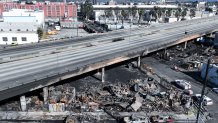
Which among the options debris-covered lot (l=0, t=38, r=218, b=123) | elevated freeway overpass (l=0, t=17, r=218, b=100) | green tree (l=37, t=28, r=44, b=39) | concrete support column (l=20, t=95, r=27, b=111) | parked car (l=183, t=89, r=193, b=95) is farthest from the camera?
green tree (l=37, t=28, r=44, b=39)

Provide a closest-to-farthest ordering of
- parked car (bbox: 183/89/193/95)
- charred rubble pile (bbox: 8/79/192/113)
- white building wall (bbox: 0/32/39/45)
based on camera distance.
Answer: charred rubble pile (bbox: 8/79/192/113)
parked car (bbox: 183/89/193/95)
white building wall (bbox: 0/32/39/45)

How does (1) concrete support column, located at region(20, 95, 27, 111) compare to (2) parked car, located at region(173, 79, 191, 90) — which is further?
(2) parked car, located at region(173, 79, 191, 90)

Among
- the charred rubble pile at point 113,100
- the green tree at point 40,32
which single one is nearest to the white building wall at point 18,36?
the green tree at point 40,32

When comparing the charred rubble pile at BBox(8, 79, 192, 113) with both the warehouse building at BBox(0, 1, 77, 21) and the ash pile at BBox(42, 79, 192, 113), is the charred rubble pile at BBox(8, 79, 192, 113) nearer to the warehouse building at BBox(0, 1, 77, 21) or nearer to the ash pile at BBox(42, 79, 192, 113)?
the ash pile at BBox(42, 79, 192, 113)

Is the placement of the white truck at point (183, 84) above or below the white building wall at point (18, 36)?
below

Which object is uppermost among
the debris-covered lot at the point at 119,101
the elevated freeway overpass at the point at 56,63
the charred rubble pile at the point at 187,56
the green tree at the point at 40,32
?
the green tree at the point at 40,32

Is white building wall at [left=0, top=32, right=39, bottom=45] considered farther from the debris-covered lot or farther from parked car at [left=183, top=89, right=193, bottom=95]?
parked car at [left=183, top=89, right=193, bottom=95]

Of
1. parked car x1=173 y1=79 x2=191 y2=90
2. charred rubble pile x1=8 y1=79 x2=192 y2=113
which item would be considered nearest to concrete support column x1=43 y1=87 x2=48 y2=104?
charred rubble pile x1=8 y1=79 x2=192 y2=113

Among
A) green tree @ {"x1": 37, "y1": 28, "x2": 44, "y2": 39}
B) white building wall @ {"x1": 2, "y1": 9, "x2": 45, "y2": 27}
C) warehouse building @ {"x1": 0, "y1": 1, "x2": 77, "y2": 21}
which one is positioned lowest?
green tree @ {"x1": 37, "y1": 28, "x2": 44, "y2": 39}

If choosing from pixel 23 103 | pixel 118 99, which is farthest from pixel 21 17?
pixel 118 99

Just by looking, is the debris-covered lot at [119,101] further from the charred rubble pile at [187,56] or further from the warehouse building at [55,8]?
the warehouse building at [55,8]

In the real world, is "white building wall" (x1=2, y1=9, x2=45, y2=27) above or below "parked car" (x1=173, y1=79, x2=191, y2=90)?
above

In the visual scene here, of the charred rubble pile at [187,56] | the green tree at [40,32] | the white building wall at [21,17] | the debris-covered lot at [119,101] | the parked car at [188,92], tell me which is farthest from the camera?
the white building wall at [21,17]

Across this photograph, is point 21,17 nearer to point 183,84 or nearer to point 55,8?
point 55,8
